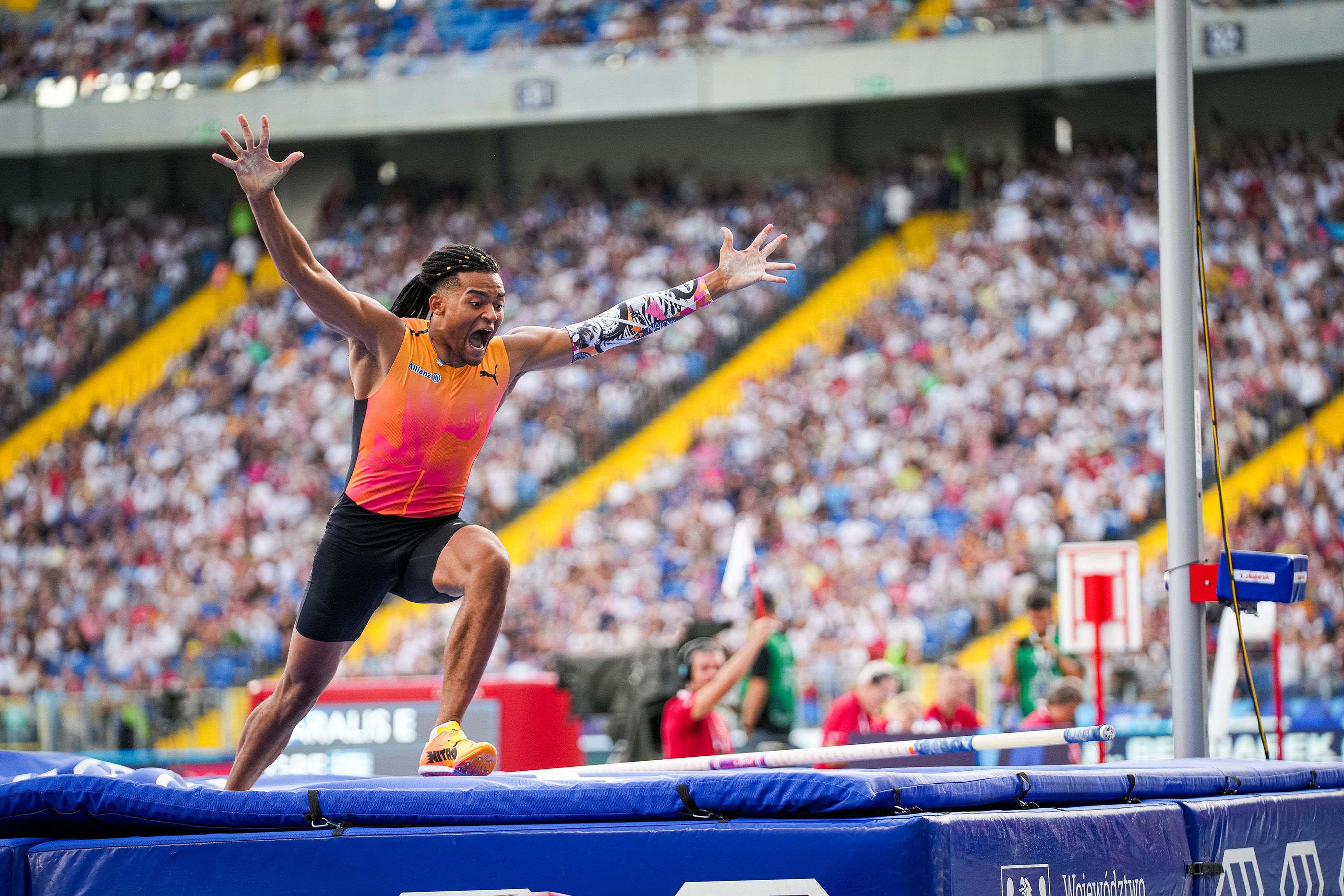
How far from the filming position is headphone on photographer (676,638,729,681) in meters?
8.45

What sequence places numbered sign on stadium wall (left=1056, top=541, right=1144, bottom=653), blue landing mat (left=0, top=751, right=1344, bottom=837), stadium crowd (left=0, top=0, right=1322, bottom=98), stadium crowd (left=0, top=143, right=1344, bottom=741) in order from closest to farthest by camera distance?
blue landing mat (left=0, top=751, right=1344, bottom=837)
numbered sign on stadium wall (left=1056, top=541, right=1144, bottom=653)
stadium crowd (left=0, top=143, right=1344, bottom=741)
stadium crowd (left=0, top=0, right=1322, bottom=98)

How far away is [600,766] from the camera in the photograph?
5.71 meters

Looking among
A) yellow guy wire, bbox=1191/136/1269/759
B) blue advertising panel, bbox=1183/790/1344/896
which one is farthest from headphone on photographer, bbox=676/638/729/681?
blue advertising panel, bbox=1183/790/1344/896

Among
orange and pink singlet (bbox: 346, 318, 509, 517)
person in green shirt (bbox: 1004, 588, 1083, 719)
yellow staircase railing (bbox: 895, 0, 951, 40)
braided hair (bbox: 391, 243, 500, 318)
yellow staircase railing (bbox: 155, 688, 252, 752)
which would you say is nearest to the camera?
orange and pink singlet (bbox: 346, 318, 509, 517)

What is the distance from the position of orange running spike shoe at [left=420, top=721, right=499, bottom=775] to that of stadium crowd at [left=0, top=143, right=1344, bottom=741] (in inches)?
396

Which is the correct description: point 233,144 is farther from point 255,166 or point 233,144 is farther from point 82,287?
point 82,287

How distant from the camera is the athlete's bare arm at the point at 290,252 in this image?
A: 5.13m

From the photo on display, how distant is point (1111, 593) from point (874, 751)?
5052 millimetres

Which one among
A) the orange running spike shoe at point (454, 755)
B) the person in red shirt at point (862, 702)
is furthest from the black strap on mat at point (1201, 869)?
the person in red shirt at point (862, 702)

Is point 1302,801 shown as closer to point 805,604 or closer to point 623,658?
point 623,658

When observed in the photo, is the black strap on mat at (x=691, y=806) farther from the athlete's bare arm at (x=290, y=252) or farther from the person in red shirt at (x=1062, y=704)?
the person in red shirt at (x=1062, y=704)

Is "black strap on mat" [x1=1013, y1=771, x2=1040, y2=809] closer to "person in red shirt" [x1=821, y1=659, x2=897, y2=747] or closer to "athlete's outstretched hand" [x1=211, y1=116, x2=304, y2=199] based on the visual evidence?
"athlete's outstretched hand" [x1=211, y1=116, x2=304, y2=199]

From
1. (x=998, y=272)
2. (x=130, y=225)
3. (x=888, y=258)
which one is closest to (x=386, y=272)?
(x=130, y=225)

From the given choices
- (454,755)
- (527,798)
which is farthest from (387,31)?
(527,798)
